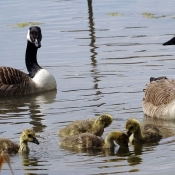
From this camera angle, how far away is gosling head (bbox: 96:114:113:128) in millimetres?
12357

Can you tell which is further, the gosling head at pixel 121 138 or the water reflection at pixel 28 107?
the water reflection at pixel 28 107

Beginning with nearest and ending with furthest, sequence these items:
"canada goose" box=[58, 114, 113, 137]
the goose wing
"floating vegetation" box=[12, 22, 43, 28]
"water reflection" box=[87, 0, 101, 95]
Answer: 1. "canada goose" box=[58, 114, 113, 137]
2. the goose wing
3. "water reflection" box=[87, 0, 101, 95]
4. "floating vegetation" box=[12, 22, 43, 28]

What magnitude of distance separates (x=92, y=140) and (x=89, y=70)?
20.8 feet

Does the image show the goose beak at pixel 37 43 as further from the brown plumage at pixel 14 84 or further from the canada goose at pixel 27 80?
the brown plumage at pixel 14 84

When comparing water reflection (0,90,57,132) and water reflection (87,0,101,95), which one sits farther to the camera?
water reflection (87,0,101,95)

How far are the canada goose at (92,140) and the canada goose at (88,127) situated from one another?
0.42 m

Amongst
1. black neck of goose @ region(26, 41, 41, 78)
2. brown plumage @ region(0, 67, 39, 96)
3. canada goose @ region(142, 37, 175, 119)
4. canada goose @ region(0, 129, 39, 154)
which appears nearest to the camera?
canada goose @ region(0, 129, 39, 154)

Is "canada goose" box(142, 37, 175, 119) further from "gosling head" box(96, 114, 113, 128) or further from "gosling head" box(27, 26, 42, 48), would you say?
"gosling head" box(27, 26, 42, 48)

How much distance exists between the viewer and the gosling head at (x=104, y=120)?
12.4 metres

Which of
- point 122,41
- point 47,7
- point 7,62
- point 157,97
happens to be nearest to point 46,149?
point 157,97

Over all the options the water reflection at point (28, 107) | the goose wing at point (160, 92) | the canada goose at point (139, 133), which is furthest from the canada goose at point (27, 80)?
the canada goose at point (139, 133)

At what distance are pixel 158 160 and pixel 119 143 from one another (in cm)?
105

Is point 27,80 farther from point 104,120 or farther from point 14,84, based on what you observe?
point 104,120

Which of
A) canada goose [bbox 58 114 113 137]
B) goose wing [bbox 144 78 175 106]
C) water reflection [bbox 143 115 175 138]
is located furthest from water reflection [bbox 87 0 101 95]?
canada goose [bbox 58 114 113 137]
